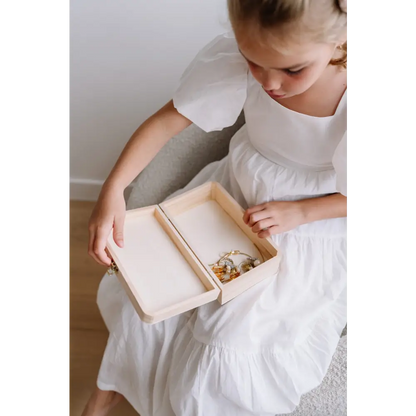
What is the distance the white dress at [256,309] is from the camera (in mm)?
815

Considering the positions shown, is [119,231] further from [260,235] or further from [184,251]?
[260,235]

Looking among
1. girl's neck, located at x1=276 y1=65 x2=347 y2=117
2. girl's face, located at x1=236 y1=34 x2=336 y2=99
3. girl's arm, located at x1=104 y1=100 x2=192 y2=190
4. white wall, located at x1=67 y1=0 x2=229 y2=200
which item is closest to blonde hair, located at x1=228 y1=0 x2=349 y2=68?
girl's face, located at x1=236 y1=34 x2=336 y2=99

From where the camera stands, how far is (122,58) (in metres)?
1.22

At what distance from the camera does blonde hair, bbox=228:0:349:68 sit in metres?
0.58

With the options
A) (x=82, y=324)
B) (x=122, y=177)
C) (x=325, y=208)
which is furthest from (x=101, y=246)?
(x=82, y=324)

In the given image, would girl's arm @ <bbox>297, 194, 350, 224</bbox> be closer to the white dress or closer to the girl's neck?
the white dress

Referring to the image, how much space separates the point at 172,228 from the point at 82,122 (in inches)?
25.7

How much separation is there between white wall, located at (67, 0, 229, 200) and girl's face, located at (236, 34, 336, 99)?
1.53 feet

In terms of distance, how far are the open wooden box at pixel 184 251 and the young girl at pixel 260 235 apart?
0.04m

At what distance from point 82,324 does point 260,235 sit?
0.64 metres

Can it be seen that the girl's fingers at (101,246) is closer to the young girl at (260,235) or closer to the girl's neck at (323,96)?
the young girl at (260,235)
